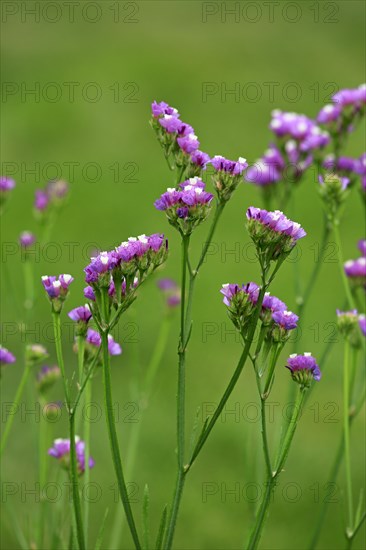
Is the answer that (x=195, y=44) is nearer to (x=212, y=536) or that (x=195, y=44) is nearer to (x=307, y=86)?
(x=307, y=86)

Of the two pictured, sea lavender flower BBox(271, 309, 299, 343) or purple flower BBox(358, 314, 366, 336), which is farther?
purple flower BBox(358, 314, 366, 336)

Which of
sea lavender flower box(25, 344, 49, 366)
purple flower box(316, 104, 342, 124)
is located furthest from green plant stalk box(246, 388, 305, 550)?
purple flower box(316, 104, 342, 124)

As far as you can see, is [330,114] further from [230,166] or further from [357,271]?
[230,166]

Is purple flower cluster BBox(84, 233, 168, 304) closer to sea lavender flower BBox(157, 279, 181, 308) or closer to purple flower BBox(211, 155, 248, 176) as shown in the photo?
purple flower BBox(211, 155, 248, 176)

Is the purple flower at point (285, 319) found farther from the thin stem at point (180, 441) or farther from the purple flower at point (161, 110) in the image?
the purple flower at point (161, 110)

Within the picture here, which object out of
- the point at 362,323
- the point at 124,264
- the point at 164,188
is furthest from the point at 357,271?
the point at 164,188

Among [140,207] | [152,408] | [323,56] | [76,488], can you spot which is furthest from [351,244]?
[76,488]
